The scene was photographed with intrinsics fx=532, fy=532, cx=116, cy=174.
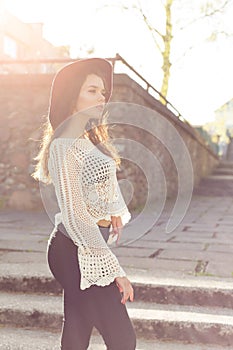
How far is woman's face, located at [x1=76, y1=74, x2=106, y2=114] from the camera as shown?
2045 millimetres

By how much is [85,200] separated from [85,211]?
2.0 inches

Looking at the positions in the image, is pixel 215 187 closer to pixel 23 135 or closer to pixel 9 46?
pixel 23 135

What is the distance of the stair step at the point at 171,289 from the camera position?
12.5ft

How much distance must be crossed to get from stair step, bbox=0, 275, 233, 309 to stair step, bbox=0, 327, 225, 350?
1.49 feet

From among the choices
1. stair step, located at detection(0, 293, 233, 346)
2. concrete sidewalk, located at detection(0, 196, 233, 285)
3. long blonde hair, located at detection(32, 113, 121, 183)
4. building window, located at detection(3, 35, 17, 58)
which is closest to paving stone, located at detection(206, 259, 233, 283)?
concrete sidewalk, located at detection(0, 196, 233, 285)

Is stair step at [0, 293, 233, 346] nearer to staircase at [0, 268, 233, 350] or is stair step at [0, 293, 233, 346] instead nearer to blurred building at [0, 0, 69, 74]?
staircase at [0, 268, 233, 350]

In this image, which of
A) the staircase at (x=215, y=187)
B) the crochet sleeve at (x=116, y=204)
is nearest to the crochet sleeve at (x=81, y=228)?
the crochet sleeve at (x=116, y=204)

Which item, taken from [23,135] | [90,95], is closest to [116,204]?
[90,95]

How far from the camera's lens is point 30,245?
546 centimetres

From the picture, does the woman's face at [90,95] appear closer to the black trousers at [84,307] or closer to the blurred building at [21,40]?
the black trousers at [84,307]

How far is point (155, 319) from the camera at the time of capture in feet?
11.5

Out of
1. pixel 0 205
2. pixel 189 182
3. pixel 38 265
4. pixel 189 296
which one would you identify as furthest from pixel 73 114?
pixel 189 182

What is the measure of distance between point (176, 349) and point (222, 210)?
255 inches

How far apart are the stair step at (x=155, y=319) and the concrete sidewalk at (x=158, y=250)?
33 cm
